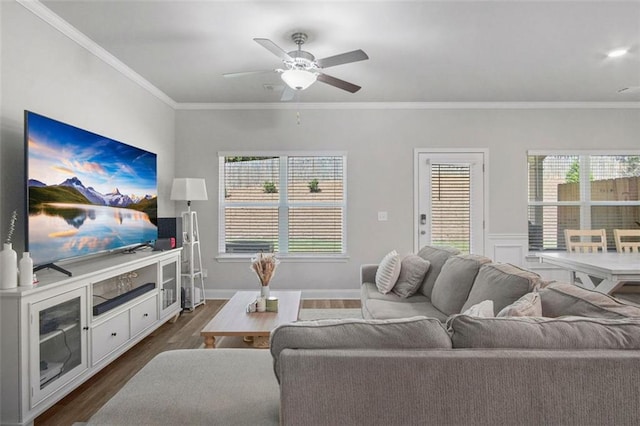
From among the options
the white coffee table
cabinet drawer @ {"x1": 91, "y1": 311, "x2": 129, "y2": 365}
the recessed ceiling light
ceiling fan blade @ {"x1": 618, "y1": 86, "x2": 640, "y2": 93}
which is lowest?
cabinet drawer @ {"x1": 91, "y1": 311, "x2": 129, "y2": 365}

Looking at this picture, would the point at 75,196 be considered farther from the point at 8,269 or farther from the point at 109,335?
the point at 109,335

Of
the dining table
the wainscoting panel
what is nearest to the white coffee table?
the dining table

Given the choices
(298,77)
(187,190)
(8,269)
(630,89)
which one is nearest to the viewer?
(8,269)

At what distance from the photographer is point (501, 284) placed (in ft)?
6.80

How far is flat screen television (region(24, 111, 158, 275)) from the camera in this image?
229 cm

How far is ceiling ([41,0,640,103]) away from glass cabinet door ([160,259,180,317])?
2.01 meters

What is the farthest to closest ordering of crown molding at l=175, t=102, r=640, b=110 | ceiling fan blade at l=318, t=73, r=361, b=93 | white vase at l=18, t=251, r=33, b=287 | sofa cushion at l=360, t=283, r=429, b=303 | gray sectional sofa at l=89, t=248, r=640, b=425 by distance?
crown molding at l=175, t=102, r=640, b=110
sofa cushion at l=360, t=283, r=429, b=303
ceiling fan blade at l=318, t=73, r=361, b=93
white vase at l=18, t=251, r=33, b=287
gray sectional sofa at l=89, t=248, r=640, b=425

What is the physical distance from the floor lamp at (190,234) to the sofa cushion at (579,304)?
3.75 metres

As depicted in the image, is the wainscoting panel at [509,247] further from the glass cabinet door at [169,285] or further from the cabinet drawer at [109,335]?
the cabinet drawer at [109,335]

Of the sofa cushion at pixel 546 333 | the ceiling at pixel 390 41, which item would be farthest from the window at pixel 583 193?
the sofa cushion at pixel 546 333

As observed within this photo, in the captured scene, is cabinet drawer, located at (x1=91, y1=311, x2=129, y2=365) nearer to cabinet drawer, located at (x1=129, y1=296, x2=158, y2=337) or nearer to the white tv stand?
the white tv stand

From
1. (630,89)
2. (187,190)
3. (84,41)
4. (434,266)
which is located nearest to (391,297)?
(434,266)

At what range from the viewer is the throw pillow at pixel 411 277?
10.4 ft

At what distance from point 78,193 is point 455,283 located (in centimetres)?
280
